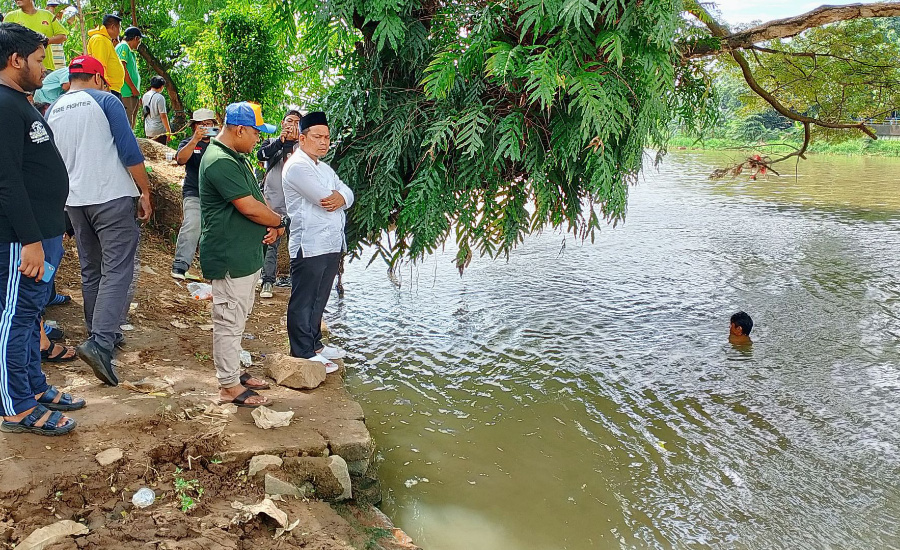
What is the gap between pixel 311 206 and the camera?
165 inches

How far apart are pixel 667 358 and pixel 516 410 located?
194cm

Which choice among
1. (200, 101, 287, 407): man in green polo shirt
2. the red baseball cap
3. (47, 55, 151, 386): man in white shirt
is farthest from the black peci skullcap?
the red baseball cap

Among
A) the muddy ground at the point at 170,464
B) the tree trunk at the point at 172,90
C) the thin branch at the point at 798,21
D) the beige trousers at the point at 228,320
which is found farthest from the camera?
the tree trunk at the point at 172,90

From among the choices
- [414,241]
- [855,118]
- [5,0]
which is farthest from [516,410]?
[5,0]

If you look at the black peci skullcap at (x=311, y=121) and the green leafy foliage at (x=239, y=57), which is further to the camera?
the green leafy foliage at (x=239, y=57)

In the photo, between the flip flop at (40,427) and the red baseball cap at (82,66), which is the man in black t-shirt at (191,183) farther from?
the flip flop at (40,427)

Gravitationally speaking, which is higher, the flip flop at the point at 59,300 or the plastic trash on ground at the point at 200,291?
the flip flop at the point at 59,300

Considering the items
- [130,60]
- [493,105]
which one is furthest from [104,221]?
[130,60]

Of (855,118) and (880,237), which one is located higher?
(855,118)

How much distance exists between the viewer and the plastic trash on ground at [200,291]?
5902 mm

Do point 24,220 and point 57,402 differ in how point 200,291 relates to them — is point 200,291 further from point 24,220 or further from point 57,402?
point 24,220

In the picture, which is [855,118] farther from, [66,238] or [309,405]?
[66,238]

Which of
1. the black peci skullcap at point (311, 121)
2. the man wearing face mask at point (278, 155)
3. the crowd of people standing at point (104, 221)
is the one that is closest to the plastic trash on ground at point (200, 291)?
the man wearing face mask at point (278, 155)

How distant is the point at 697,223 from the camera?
45.4ft
